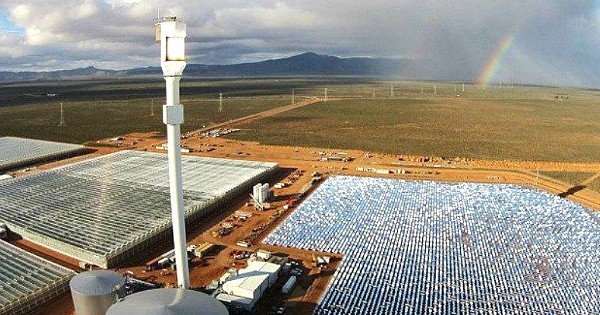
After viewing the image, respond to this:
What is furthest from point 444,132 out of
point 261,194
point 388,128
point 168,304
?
point 168,304

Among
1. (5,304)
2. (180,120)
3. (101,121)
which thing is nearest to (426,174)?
(180,120)

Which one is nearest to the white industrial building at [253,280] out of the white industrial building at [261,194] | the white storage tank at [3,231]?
the white industrial building at [261,194]

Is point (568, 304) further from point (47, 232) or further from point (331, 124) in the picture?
point (331, 124)

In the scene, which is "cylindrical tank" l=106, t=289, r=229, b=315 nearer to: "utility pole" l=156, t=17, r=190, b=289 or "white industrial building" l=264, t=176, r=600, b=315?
"utility pole" l=156, t=17, r=190, b=289

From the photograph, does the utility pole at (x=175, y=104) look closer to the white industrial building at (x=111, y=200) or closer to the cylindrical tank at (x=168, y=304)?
the cylindrical tank at (x=168, y=304)

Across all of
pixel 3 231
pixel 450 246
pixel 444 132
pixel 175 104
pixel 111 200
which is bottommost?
pixel 450 246

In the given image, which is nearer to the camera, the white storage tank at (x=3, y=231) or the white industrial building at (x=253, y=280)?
the white industrial building at (x=253, y=280)

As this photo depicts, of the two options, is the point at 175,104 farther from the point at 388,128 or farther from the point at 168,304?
the point at 388,128
